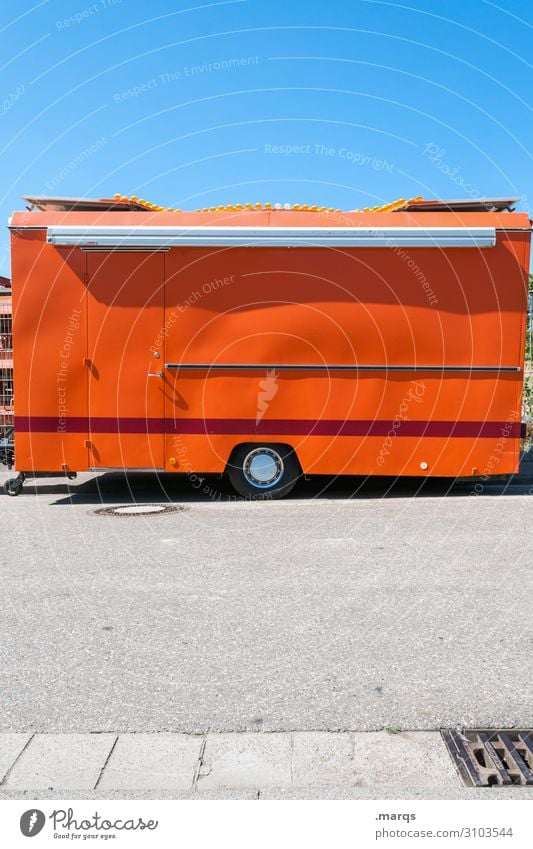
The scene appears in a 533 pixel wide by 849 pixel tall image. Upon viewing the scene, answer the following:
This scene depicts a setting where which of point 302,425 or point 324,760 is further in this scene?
point 302,425

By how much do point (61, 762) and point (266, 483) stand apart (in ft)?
21.2

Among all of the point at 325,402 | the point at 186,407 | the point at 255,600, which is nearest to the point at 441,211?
the point at 325,402

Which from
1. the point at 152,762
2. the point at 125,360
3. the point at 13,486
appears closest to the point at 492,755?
the point at 152,762

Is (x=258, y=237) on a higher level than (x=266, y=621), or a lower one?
higher

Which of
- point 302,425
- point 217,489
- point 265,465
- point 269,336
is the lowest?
point 217,489

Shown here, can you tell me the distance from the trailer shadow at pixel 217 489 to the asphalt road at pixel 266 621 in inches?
49.6

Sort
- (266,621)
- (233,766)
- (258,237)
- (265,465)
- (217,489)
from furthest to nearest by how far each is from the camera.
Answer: (217,489) < (265,465) < (258,237) < (266,621) < (233,766)

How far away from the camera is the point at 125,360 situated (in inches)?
355

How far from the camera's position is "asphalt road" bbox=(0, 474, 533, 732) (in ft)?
11.6

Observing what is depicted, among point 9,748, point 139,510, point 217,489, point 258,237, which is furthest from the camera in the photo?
point 217,489

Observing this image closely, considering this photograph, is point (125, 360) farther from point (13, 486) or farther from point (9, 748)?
point (9, 748)

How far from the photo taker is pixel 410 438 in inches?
357
